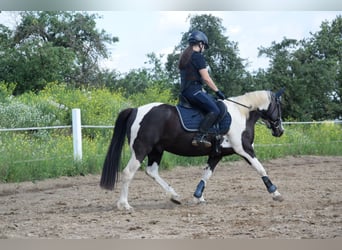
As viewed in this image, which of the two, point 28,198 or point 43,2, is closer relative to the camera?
point 43,2

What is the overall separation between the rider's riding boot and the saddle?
0.15 ft

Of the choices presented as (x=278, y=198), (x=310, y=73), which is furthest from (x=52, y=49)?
(x=278, y=198)

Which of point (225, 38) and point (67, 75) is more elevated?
point (225, 38)

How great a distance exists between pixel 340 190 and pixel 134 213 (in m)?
2.48

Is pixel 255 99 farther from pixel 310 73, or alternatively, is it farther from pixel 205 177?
pixel 310 73

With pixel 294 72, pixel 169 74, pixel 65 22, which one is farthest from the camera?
pixel 169 74

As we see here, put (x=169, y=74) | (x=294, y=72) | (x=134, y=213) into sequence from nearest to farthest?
(x=134, y=213) → (x=294, y=72) → (x=169, y=74)

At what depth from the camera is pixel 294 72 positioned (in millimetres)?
9461

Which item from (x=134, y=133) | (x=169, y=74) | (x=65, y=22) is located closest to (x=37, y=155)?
(x=134, y=133)

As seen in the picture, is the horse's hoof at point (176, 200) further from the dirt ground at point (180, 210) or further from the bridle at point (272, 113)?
the bridle at point (272, 113)

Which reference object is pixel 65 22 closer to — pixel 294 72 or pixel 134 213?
pixel 294 72

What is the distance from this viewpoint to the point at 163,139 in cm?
472

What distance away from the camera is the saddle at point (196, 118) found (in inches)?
186

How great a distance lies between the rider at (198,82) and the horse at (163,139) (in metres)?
0.14
